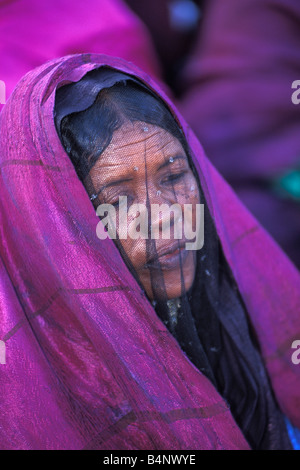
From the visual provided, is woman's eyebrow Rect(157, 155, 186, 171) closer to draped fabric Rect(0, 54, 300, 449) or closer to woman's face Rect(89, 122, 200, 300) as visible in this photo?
woman's face Rect(89, 122, 200, 300)

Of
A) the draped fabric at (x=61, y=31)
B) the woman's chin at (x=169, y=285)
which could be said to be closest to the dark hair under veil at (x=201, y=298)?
the woman's chin at (x=169, y=285)

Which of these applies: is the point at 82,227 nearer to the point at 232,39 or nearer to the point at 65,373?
the point at 65,373

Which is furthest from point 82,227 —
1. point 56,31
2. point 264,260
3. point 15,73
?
point 56,31

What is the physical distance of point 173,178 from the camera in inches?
40.0

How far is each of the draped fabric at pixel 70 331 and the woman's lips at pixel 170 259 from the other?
7cm

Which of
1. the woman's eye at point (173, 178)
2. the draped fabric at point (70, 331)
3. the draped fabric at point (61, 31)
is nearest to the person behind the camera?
the draped fabric at point (70, 331)

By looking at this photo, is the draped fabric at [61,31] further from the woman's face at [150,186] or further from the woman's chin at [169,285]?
the woman's chin at [169,285]

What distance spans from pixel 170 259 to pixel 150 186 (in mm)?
150

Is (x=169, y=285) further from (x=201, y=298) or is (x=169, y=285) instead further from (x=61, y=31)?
(x=61, y=31)

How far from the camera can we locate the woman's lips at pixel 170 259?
976 millimetres

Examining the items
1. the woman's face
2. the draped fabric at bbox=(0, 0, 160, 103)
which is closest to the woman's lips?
the woman's face

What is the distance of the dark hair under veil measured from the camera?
0.93 meters

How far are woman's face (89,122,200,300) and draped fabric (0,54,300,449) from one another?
0.06m
